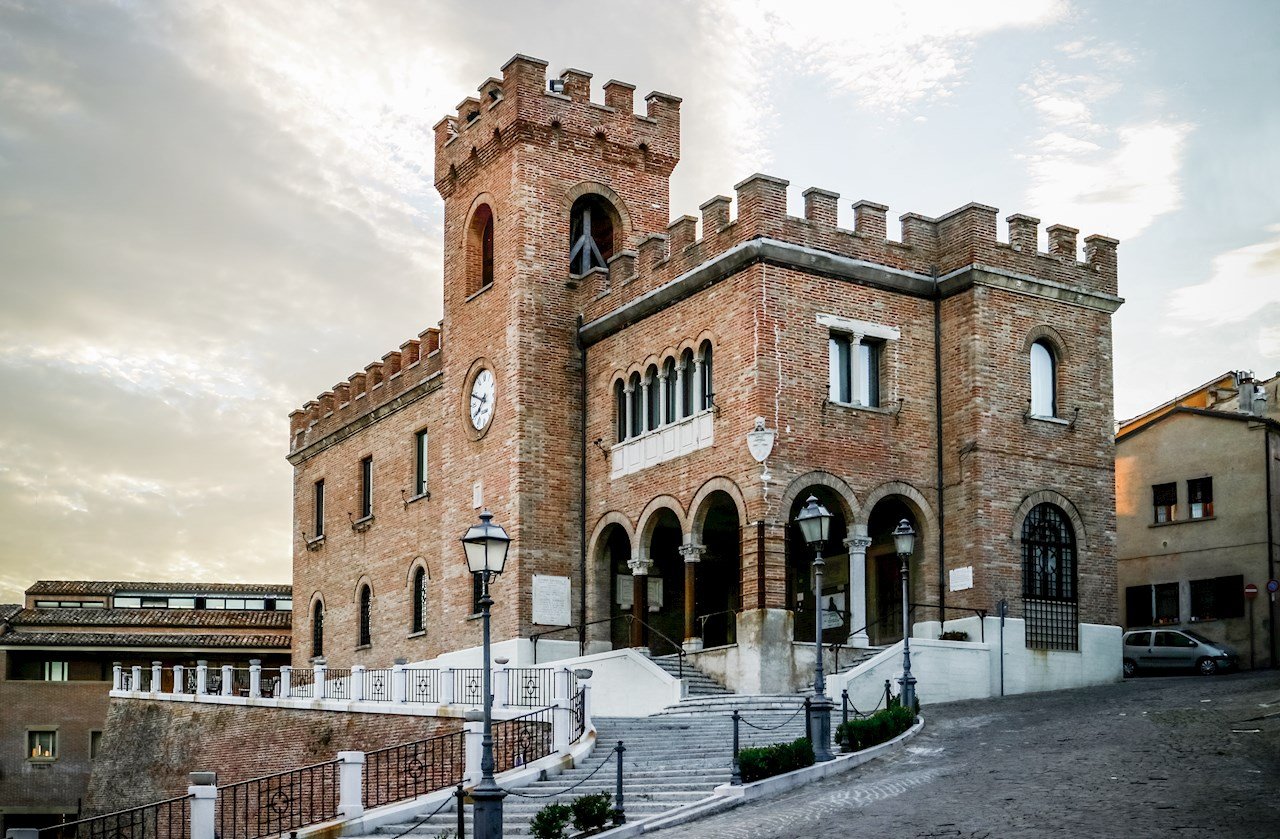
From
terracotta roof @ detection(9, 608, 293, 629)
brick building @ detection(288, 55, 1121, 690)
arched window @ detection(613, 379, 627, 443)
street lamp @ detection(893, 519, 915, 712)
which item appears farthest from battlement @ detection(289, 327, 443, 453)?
street lamp @ detection(893, 519, 915, 712)

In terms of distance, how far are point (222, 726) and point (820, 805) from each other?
2090cm

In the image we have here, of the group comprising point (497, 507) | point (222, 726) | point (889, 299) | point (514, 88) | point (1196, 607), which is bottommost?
point (222, 726)

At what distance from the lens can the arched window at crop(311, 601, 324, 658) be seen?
42.1 m

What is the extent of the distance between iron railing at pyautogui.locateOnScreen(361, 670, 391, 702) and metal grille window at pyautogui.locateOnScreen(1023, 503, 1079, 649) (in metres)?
10.9

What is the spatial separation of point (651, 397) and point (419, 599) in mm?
9830

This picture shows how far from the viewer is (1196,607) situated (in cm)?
3538

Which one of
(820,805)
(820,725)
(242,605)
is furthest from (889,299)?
(242,605)

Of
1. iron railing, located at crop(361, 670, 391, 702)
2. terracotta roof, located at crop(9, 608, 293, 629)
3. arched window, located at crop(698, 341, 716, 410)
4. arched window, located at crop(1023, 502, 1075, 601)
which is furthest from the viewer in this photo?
terracotta roof, located at crop(9, 608, 293, 629)

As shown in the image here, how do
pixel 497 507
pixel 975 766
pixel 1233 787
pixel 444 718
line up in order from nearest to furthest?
pixel 1233 787, pixel 975 766, pixel 444 718, pixel 497 507

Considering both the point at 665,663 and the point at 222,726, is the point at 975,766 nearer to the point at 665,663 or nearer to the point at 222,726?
the point at 665,663

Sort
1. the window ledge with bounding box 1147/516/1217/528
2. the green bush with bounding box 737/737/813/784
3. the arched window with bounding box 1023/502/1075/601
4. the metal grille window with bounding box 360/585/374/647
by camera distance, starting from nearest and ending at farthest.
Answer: the green bush with bounding box 737/737/813/784 → the arched window with bounding box 1023/502/1075/601 → the window ledge with bounding box 1147/516/1217/528 → the metal grille window with bounding box 360/585/374/647

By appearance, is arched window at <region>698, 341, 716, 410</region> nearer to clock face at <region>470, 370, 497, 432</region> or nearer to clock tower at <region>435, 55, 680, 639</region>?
clock tower at <region>435, 55, 680, 639</region>

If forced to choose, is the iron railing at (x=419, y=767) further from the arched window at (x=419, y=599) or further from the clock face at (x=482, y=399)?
the arched window at (x=419, y=599)

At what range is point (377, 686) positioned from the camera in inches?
1206
